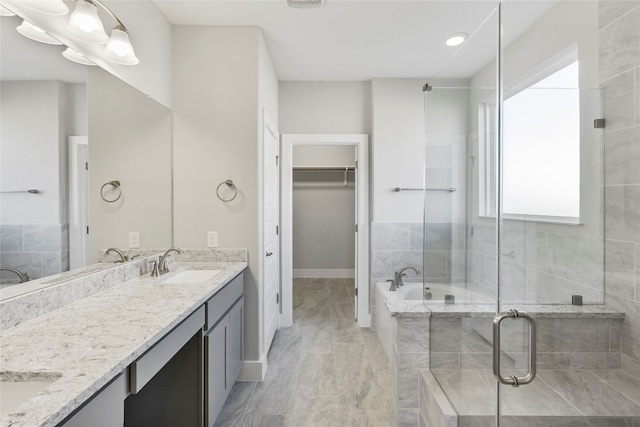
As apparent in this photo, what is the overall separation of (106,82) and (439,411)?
92.5 inches

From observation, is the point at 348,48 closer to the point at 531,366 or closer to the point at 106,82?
the point at 106,82

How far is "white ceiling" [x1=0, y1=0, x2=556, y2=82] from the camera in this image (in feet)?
4.47

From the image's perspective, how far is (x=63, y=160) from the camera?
1.52 m

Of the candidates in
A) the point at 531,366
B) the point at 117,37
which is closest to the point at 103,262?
the point at 117,37

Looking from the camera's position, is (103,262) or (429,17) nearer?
(103,262)

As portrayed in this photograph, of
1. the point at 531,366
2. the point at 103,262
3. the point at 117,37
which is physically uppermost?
the point at 117,37

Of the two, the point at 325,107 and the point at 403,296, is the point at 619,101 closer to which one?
the point at 403,296

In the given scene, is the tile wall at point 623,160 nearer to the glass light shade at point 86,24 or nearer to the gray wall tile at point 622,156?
the gray wall tile at point 622,156

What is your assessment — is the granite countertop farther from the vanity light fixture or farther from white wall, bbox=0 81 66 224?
the vanity light fixture

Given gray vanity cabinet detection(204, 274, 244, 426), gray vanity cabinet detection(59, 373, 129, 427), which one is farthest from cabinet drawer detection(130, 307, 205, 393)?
gray vanity cabinet detection(204, 274, 244, 426)

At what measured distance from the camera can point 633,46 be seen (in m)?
1.05

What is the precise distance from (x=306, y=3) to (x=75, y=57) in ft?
4.70

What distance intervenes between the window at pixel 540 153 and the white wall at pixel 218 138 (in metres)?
1.78

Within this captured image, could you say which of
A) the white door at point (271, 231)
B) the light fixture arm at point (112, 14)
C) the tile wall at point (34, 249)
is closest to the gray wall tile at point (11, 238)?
the tile wall at point (34, 249)
